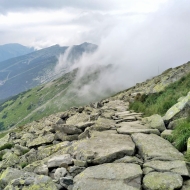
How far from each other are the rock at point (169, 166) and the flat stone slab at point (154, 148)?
43 cm

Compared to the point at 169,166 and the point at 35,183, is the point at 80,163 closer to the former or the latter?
the point at 35,183

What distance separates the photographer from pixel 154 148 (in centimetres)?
1093

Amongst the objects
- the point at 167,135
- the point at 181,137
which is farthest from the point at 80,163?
the point at 167,135

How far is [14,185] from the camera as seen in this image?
8789mm

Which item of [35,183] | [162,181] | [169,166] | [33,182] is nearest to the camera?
[162,181]

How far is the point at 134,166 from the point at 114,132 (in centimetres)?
529

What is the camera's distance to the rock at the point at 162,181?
300 inches

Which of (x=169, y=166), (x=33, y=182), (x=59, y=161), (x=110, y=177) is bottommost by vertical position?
(x=169, y=166)

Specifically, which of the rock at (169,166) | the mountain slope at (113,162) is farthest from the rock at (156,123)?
the rock at (169,166)

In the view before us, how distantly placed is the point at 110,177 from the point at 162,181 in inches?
72.2

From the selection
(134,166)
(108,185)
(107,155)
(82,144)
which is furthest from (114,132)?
(108,185)

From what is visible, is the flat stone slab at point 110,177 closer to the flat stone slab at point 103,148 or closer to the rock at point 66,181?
the rock at point 66,181

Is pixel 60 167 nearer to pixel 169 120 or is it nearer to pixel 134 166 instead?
pixel 134 166

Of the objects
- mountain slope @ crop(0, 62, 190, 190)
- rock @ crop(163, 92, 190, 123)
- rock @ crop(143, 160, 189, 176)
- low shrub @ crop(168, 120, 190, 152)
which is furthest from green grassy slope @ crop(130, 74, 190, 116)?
rock @ crop(143, 160, 189, 176)
